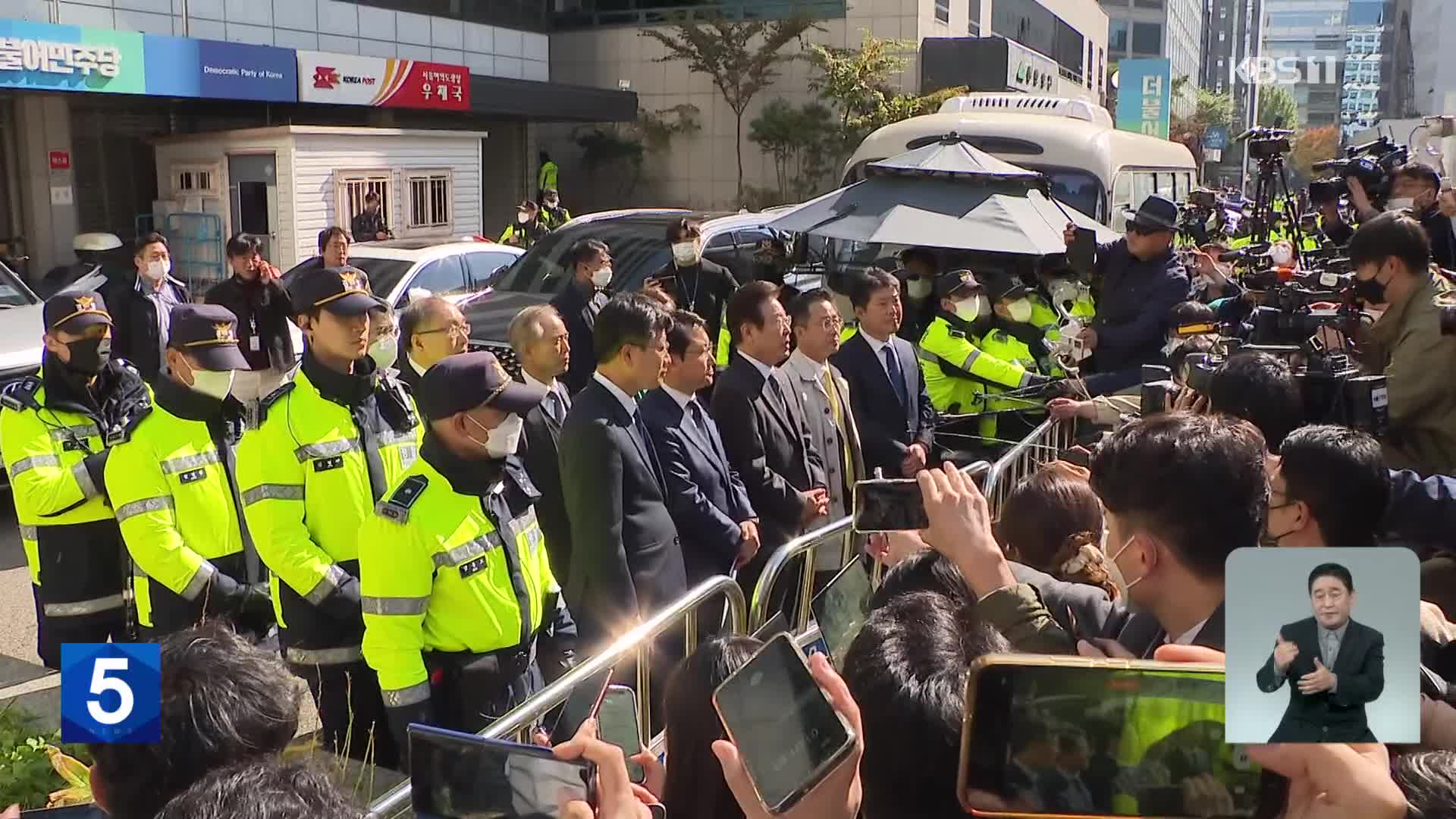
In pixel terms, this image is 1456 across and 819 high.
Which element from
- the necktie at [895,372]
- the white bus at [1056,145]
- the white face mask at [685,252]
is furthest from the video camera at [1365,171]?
the white face mask at [685,252]

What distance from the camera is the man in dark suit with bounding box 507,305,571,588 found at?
181 inches

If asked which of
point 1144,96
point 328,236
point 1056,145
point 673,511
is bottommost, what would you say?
point 673,511

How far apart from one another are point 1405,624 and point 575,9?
32.8m

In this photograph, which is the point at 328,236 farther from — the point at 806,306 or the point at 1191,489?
the point at 1191,489

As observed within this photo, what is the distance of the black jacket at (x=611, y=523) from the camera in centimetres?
403

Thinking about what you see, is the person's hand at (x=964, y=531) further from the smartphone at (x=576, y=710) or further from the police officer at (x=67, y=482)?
the police officer at (x=67, y=482)

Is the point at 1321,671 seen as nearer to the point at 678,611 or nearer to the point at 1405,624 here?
the point at 1405,624

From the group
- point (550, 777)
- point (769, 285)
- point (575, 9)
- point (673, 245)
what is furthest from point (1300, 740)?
point (575, 9)

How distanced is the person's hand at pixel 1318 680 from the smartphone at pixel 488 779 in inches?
34.7

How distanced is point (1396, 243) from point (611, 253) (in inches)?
269

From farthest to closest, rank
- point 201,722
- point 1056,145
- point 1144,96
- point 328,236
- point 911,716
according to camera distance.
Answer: point 1144,96
point 1056,145
point 328,236
point 201,722
point 911,716

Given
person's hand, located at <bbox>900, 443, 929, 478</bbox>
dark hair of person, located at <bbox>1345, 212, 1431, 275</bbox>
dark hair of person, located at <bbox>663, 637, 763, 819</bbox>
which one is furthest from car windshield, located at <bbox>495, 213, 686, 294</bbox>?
dark hair of person, located at <bbox>663, 637, 763, 819</bbox>

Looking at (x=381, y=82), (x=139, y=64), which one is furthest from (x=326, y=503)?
(x=381, y=82)

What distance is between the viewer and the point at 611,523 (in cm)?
402
